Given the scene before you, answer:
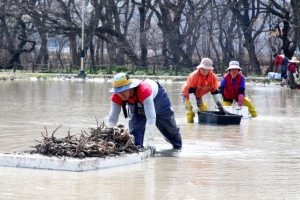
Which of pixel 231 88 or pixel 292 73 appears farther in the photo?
pixel 292 73

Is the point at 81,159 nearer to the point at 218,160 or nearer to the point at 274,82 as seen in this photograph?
the point at 218,160

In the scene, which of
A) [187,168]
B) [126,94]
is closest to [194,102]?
[126,94]

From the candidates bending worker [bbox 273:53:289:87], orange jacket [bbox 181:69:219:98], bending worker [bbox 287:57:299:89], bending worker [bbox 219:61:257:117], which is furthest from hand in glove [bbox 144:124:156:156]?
bending worker [bbox 273:53:289:87]

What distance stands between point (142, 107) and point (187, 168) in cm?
119

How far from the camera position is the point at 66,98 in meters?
24.5

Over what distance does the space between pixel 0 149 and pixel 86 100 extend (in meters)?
12.0

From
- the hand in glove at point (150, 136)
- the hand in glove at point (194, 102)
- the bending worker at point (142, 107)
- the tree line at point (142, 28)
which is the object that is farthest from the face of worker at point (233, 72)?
the tree line at point (142, 28)

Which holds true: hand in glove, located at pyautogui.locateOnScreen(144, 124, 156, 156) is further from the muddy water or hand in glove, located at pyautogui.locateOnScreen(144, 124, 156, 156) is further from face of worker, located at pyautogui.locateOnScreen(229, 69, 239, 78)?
face of worker, located at pyautogui.locateOnScreen(229, 69, 239, 78)

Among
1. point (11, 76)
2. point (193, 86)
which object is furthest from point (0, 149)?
point (11, 76)

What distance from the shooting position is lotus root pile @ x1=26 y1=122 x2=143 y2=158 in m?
9.70

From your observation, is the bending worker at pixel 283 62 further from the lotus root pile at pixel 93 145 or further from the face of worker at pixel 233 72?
the lotus root pile at pixel 93 145

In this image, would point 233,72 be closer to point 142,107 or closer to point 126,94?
point 142,107

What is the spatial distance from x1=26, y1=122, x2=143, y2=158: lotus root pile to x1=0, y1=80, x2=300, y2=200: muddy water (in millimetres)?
309

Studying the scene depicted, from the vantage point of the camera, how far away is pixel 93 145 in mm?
9797
